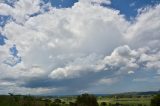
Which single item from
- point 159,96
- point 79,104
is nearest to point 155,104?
point 159,96

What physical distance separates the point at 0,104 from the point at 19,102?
9792mm

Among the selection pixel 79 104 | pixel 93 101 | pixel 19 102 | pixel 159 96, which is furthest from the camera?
pixel 159 96

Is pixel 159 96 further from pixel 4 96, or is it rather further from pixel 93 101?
pixel 4 96

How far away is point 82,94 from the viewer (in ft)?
436

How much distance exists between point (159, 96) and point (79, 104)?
2103 inches

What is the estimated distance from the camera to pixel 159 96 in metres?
158

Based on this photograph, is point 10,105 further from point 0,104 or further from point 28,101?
point 28,101

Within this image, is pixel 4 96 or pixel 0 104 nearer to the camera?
pixel 0 104

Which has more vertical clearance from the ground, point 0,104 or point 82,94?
point 82,94

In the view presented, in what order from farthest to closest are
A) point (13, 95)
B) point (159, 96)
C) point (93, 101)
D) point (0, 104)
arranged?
point (159, 96) → point (93, 101) → point (13, 95) → point (0, 104)

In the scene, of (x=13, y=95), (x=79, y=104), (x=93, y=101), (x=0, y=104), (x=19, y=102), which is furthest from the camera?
(x=93, y=101)

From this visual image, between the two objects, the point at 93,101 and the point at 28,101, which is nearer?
the point at 28,101

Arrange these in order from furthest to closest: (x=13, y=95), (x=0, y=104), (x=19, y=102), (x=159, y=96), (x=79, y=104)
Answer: (x=159, y=96) < (x=79, y=104) < (x=13, y=95) < (x=19, y=102) < (x=0, y=104)

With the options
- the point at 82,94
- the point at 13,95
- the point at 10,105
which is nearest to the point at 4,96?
the point at 13,95
